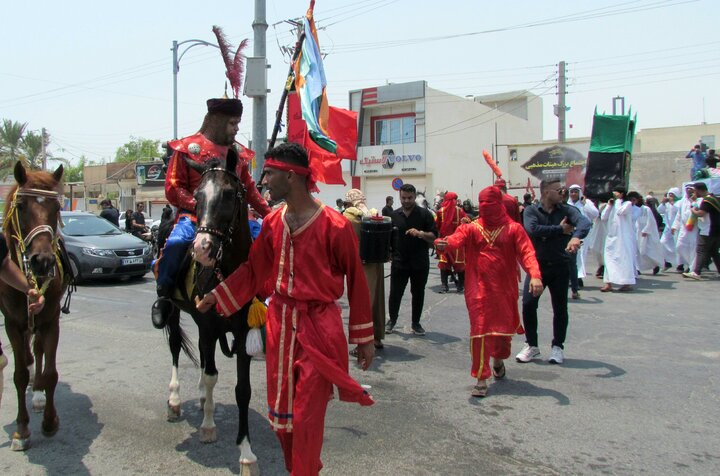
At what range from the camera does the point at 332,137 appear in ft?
34.8

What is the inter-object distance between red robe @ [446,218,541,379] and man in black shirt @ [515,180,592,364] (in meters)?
0.92

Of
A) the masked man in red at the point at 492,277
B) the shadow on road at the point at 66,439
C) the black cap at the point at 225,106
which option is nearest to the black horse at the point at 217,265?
the shadow on road at the point at 66,439

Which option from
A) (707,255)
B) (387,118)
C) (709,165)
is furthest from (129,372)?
(387,118)

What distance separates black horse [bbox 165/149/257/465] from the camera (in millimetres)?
3545

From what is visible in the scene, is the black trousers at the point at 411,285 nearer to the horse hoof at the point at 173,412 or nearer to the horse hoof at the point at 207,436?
the horse hoof at the point at 173,412

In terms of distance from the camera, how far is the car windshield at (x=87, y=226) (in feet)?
47.2

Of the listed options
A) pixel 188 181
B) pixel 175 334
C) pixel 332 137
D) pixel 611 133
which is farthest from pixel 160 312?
pixel 611 133

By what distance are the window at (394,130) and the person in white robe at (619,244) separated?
81.1ft

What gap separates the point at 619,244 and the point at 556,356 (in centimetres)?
638

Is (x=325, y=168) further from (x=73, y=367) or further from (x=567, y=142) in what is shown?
(x=567, y=142)

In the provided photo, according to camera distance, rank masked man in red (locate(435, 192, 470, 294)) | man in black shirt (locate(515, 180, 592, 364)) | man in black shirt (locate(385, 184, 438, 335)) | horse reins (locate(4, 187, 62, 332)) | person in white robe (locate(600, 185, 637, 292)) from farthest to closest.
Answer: person in white robe (locate(600, 185, 637, 292))
masked man in red (locate(435, 192, 470, 294))
man in black shirt (locate(385, 184, 438, 335))
man in black shirt (locate(515, 180, 592, 364))
horse reins (locate(4, 187, 62, 332))

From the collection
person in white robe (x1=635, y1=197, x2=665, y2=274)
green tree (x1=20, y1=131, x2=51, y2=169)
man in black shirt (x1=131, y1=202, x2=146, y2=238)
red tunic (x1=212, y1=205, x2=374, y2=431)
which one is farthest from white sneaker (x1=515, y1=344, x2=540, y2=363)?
green tree (x1=20, y1=131, x2=51, y2=169)

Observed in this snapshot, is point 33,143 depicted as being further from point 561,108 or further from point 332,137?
point 332,137

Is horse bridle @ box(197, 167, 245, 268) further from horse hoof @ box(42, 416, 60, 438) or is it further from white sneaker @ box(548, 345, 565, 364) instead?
white sneaker @ box(548, 345, 565, 364)
